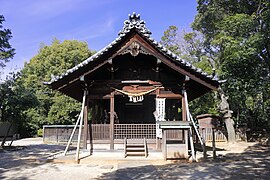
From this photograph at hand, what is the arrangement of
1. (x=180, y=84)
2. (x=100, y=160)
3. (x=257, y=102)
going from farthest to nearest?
(x=257, y=102) → (x=180, y=84) → (x=100, y=160)

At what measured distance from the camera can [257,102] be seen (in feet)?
90.3

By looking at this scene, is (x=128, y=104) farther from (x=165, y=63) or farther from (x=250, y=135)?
(x=250, y=135)

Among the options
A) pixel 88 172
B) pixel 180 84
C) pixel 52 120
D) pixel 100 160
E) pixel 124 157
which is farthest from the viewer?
pixel 52 120

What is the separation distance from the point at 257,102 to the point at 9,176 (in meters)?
26.5

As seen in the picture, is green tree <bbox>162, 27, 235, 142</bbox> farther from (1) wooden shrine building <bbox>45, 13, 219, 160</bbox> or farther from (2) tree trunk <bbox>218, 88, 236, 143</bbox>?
(1) wooden shrine building <bbox>45, 13, 219, 160</bbox>

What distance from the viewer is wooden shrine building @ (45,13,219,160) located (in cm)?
1070

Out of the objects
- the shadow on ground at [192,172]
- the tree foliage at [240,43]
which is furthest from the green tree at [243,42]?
the shadow on ground at [192,172]

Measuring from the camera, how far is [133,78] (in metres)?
12.1

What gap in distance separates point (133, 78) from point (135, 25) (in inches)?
103

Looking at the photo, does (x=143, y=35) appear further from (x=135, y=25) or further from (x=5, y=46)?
(x=5, y=46)

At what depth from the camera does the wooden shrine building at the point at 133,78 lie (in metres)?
10.7

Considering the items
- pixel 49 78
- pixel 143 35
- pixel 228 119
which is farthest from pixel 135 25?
pixel 49 78

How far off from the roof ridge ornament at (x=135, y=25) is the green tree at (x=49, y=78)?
21.1m

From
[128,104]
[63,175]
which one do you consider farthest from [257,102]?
[63,175]
